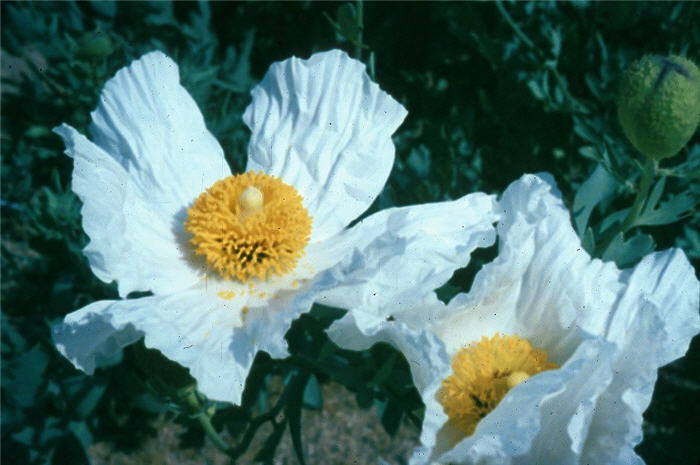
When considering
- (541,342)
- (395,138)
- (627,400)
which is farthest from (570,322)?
(395,138)

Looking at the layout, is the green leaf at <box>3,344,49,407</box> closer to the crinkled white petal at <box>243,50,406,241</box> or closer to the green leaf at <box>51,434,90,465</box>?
the green leaf at <box>51,434,90,465</box>

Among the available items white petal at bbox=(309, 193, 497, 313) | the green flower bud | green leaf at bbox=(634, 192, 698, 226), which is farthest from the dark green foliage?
white petal at bbox=(309, 193, 497, 313)

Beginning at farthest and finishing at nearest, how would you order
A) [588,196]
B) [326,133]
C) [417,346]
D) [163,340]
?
[326,133]
[588,196]
[163,340]
[417,346]

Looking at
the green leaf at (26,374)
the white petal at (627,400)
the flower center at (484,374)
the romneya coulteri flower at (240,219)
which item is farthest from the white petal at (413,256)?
the green leaf at (26,374)

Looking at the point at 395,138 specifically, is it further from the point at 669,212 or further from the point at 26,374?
the point at 26,374

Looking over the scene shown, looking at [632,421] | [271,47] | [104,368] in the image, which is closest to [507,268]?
[632,421]

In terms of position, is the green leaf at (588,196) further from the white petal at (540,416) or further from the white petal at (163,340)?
the white petal at (163,340)
